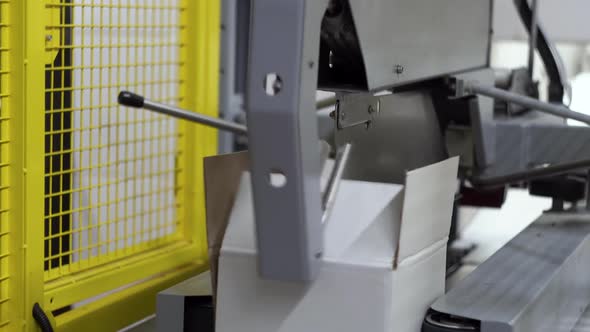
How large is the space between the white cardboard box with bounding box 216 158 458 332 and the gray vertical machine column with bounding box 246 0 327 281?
71mm

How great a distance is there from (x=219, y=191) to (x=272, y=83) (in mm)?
242

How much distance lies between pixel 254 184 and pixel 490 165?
105 centimetres

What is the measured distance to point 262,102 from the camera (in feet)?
3.71

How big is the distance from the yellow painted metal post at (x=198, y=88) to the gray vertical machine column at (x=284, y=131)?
3.19 feet

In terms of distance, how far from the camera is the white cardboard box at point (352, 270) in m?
1.23

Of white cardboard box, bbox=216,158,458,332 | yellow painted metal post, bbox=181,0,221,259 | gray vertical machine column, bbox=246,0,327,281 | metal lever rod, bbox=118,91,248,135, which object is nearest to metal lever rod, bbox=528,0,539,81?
yellow painted metal post, bbox=181,0,221,259

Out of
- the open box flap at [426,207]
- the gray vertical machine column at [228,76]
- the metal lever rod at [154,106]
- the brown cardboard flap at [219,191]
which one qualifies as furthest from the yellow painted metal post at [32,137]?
the gray vertical machine column at [228,76]

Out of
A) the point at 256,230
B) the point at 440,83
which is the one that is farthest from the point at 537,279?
the point at 256,230

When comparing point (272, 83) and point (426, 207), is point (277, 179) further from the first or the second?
point (426, 207)

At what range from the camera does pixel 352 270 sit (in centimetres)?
123

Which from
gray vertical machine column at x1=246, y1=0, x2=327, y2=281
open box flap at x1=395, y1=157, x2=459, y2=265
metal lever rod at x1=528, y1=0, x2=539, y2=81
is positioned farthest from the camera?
metal lever rod at x1=528, y1=0, x2=539, y2=81

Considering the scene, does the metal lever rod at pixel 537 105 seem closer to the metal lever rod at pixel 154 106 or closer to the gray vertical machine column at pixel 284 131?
the metal lever rod at pixel 154 106

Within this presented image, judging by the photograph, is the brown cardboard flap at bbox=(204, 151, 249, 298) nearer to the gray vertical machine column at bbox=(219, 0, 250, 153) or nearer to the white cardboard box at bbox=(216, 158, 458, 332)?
the white cardboard box at bbox=(216, 158, 458, 332)

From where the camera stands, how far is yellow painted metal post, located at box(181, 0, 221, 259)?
6.95ft
